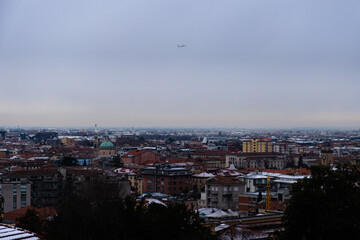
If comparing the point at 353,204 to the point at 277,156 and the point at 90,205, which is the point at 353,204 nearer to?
the point at 90,205

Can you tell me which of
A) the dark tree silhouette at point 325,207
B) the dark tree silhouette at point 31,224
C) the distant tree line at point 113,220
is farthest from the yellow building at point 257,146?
the dark tree silhouette at point 325,207

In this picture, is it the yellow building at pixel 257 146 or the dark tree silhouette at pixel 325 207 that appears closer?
the dark tree silhouette at pixel 325 207

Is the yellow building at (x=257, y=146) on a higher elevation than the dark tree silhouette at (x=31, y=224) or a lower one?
higher

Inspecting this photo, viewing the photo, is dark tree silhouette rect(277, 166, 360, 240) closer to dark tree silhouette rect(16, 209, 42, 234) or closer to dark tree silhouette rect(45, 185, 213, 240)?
dark tree silhouette rect(45, 185, 213, 240)

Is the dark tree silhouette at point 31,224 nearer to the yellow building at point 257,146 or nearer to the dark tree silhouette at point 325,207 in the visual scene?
the dark tree silhouette at point 325,207

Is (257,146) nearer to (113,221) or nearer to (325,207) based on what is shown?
(325,207)

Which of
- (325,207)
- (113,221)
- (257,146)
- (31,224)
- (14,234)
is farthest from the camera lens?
(257,146)

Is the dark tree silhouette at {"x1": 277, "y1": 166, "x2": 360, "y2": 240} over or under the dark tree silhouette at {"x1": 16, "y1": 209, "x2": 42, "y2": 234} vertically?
over

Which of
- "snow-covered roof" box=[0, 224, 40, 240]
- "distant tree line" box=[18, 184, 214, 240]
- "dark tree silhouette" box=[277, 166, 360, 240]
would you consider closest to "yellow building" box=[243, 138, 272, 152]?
"distant tree line" box=[18, 184, 214, 240]

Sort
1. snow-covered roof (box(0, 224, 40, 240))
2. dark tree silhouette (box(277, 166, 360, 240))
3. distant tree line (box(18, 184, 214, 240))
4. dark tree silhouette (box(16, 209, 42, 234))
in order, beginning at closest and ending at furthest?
dark tree silhouette (box(277, 166, 360, 240)), distant tree line (box(18, 184, 214, 240)), snow-covered roof (box(0, 224, 40, 240)), dark tree silhouette (box(16, 209, 42, 234))

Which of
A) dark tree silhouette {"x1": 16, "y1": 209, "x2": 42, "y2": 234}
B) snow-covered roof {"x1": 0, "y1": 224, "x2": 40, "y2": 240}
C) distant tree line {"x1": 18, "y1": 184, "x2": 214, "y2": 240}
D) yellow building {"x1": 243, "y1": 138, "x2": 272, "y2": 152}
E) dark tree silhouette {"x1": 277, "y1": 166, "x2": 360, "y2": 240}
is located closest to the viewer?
dark tree silhouette {"x1": 277, "y1": 166, "x2": 360, "y2": 240}

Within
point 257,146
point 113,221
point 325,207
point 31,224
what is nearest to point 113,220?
point 113,221

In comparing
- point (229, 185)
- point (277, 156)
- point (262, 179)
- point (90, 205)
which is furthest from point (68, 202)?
point (277, 156)
